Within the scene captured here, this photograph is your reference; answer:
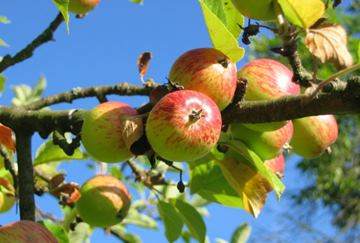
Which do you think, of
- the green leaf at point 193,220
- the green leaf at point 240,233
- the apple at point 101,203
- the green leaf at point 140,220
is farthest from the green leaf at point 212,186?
the green leaf at point 140,220

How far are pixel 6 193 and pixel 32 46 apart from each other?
0.42 metres

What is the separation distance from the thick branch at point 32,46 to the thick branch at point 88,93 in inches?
7.3

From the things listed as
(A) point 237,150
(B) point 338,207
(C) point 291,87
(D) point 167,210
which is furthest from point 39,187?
(B) point 338,207

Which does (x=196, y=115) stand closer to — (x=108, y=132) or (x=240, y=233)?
(x=108, y=132)

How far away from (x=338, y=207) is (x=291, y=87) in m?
10.1

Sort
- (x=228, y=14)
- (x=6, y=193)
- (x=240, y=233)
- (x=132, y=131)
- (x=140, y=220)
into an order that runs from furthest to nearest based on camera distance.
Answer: (x=140, y=220) < (x=240, y=233) < (x=6, y=193) < (x=228, y=14) < (x=132, y=131)

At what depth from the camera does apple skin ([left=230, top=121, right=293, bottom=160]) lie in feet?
4.12

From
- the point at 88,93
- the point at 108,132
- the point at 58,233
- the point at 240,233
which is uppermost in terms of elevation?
the point at 108,132

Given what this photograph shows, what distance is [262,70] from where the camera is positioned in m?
1.24

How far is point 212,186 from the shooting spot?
69.1 inches

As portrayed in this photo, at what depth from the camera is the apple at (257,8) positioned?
41.4 inches

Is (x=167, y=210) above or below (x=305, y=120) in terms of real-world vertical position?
below

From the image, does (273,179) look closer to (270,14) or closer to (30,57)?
(270,14)

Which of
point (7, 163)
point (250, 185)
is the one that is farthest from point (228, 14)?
point (7, 163)
